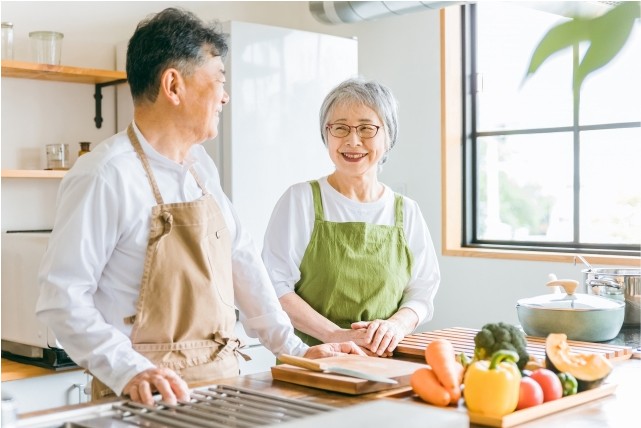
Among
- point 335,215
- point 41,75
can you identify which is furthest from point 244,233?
point 41,75

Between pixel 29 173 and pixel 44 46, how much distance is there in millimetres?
557

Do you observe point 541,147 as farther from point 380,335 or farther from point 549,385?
point 549,385

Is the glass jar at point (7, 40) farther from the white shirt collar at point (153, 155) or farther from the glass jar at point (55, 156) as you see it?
the white shirt collar at point (153, 155)

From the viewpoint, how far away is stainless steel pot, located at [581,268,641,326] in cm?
198

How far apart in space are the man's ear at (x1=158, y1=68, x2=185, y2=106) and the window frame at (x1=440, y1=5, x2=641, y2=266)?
251cm

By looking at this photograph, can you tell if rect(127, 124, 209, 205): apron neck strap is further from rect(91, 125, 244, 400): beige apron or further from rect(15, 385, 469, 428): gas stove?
rect(15, 385, 469, 428): gas stove

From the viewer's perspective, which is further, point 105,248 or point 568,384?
point 105,248

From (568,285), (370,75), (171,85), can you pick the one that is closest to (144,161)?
(171,85)

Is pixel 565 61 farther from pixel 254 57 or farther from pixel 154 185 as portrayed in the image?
pixel 154 185

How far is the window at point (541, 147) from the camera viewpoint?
3463 millimetres

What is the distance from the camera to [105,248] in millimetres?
1343

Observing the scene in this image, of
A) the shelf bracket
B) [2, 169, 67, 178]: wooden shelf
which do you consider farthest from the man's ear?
the shelf bracket

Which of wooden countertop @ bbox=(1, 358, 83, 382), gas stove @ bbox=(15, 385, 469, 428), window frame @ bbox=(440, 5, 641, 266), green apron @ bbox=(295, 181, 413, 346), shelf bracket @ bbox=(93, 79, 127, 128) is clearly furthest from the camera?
window frame @ bbox=(440, 5, 641, 266)

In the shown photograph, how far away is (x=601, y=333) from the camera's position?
174cm
